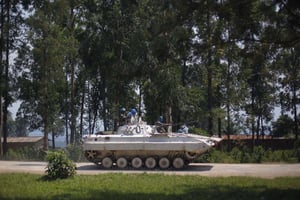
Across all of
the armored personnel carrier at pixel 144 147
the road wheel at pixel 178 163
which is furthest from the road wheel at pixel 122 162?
the road wheel at pixel 178 163

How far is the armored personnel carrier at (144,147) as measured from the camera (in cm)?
2139

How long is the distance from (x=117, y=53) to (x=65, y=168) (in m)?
21.7

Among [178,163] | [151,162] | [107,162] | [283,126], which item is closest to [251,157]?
[178,163]

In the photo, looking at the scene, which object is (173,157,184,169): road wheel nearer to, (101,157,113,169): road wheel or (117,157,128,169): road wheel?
(117,157,128,169): road wheel

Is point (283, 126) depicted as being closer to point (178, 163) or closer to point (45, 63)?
point (45, 63)

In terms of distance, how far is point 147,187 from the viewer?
15031 millimetres

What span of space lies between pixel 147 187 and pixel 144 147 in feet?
22.0

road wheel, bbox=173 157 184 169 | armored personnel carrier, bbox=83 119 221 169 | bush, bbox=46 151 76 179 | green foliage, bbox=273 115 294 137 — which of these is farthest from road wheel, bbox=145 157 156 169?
green foliage, bbox=273 115 294 137

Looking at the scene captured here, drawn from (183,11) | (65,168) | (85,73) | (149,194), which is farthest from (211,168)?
(85,73)

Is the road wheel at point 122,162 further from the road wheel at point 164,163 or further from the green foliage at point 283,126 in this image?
the green foliage at point 283,126

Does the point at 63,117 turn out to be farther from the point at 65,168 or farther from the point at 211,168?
the point at 65,168

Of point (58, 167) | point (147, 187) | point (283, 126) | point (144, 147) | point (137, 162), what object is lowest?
point (147, 187)

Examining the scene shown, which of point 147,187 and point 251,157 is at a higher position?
point 251,157

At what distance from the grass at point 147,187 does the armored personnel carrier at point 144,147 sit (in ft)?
11.3
